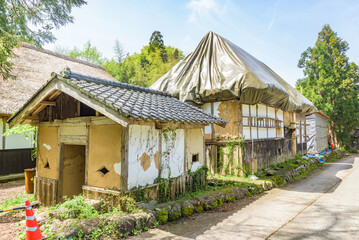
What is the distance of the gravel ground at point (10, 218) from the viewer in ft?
15.3

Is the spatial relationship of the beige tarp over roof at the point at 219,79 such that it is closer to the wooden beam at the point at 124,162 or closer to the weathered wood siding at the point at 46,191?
the wooden beam at the point at 124,162

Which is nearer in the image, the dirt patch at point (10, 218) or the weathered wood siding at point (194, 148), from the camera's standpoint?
the dirt patch at point (10, 218)

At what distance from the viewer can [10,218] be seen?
578 cm

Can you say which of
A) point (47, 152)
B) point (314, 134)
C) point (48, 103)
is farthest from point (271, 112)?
point (47, 152)

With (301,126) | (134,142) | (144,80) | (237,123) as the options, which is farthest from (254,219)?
(144,80)

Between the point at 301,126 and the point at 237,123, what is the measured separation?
12250 millimetres

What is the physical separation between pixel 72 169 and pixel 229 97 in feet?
23.3

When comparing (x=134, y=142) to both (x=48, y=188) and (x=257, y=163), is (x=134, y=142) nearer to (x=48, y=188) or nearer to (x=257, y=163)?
(x=48, y=188)

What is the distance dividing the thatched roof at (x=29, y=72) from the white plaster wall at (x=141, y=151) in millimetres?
5259

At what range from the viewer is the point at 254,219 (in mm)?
5887

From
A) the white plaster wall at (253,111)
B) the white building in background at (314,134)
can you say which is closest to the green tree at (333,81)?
the white building in background at (314,134)

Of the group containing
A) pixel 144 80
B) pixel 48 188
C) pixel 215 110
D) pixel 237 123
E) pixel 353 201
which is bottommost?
pixel 353 201

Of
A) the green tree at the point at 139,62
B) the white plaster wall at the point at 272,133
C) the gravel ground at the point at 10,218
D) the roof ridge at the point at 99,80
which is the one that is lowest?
the gravel ground at the point at 10,218

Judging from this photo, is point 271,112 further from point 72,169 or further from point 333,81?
point 333,81
